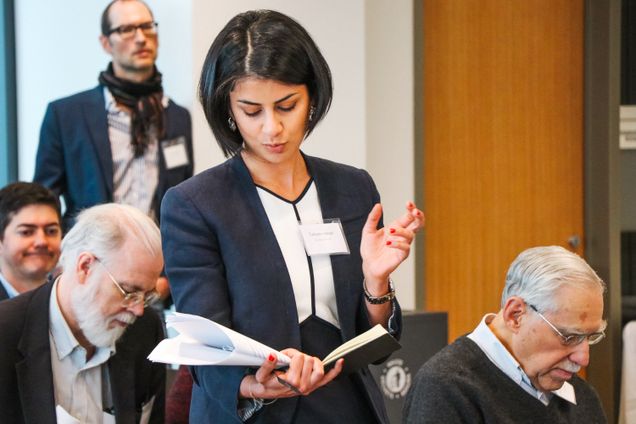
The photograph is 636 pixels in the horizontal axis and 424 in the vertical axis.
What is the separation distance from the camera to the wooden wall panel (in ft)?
16.4

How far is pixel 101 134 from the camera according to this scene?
4105mm

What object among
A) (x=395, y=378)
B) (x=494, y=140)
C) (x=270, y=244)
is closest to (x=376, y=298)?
(x=270, y=244)

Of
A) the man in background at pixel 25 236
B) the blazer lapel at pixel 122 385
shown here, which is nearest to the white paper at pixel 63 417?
the blazer lapel at pixel 122 385

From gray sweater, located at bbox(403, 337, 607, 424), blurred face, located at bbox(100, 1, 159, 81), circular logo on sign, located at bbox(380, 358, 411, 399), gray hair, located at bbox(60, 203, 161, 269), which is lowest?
circular logo on sign, located at bbox(380, 358, 411, 399)

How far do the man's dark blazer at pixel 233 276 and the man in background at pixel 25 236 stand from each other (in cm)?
174

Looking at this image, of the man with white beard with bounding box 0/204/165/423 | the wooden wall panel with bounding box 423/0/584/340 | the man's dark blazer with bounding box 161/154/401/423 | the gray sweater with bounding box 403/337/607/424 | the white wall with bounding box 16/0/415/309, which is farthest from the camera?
the wooden wall panel with bounding box 423/0/584/340

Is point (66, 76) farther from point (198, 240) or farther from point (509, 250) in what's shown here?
point (198, 240)

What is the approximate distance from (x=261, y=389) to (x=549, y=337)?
83cm

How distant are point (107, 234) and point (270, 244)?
0.74 metres

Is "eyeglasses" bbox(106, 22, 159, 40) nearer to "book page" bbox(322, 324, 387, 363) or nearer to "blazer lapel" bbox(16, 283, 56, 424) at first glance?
"blazer lapel" bbox(16, 283, 56, 424)

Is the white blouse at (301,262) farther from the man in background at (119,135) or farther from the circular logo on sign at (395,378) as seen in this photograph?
the man in background at (119,135)

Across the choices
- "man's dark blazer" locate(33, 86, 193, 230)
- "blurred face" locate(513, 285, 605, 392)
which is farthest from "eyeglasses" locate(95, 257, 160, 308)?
"man's dark blazer" locate(33, 86, 193, 230)

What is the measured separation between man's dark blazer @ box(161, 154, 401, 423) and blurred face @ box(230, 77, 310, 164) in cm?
9

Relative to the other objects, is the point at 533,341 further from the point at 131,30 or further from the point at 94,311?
the point at 131,30
